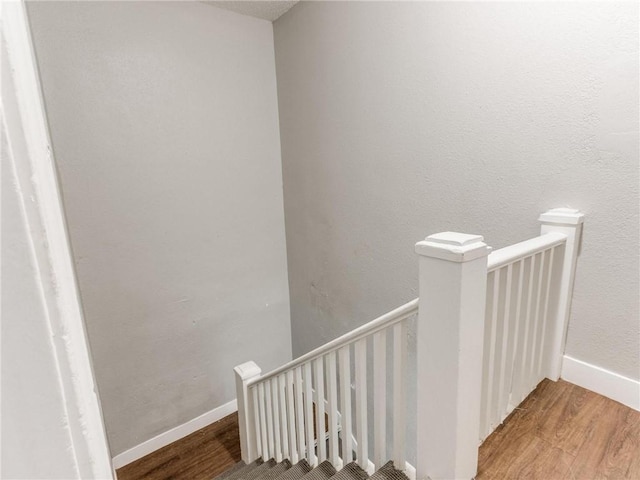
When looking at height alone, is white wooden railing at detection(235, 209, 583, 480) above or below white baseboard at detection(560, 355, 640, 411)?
above

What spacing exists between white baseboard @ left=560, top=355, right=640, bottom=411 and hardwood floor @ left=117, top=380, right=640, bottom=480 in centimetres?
3

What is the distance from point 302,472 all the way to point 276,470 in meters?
0.27

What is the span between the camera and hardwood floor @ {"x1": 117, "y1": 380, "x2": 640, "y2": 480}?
120 centimetres

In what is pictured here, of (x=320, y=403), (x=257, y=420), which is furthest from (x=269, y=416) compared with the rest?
(x=320, y=403)

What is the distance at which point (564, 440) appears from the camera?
1.32 meters

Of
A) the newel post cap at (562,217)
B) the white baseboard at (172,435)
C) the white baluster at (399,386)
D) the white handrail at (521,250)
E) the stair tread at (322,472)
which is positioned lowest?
the white baseboard at (172,435)

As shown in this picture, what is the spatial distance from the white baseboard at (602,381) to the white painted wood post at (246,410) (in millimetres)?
1819

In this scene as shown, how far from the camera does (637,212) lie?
1.41 metres

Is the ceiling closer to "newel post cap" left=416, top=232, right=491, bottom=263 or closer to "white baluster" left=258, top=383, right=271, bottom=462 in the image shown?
"newel post cap" left=416, top=232, right=491, bottom=263

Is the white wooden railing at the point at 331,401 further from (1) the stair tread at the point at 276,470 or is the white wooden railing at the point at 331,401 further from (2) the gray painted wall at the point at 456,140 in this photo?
(2) the gray painted wall at the point at 456,140

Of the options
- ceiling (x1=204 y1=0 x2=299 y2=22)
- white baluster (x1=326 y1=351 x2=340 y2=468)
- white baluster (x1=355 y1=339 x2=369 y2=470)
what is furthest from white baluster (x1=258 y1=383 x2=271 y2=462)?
ceiling (x1=204 y1=0 x2=299 y2=22)

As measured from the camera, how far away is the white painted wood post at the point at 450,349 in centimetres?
97

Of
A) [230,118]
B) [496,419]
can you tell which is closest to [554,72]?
[496,419]

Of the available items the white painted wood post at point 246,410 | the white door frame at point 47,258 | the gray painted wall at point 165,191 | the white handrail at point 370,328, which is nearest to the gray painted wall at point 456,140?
the gray painted wall at point 165,191
